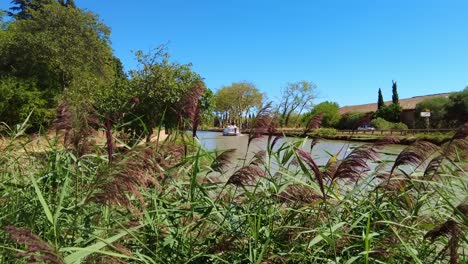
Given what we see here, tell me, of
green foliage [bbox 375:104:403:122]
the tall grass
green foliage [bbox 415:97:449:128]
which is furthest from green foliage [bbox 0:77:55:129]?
green foliage [bbox 375:104:403:122]

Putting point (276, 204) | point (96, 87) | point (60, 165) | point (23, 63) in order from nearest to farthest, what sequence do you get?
point (276, 204), point (60, 165), point (96, 87), point (23, 63)

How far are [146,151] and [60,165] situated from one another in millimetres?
881

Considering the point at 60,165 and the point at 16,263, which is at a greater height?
the point at 60,165

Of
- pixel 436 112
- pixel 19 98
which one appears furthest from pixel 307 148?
pixel 436 112

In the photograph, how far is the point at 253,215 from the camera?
78.0 inches

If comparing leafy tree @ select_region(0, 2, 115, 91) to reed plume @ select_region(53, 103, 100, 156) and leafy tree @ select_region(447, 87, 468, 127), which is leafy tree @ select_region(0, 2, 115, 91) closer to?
reed plume @ select_region(53, 103, 100, 156)

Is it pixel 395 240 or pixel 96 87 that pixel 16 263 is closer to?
pixel 395 240

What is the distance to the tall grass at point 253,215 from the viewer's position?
1679 millimetres

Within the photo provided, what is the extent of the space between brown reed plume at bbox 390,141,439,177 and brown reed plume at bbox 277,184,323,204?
0.41 m

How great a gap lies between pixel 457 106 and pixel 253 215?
43.7 metres

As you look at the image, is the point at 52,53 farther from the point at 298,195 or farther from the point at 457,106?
the point at 457,106

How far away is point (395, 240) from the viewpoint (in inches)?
71.4

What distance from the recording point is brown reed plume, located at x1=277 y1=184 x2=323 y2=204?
2.01 m

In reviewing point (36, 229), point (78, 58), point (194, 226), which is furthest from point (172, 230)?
point (78, 58)
